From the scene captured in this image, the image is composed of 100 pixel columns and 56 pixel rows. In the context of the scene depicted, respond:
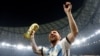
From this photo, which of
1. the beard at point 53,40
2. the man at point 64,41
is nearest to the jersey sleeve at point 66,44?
the man at point 64,41

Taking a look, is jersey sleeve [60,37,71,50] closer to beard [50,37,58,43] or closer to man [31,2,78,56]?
man [31,2,78,56]

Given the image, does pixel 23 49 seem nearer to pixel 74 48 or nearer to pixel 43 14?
pixel 74 48

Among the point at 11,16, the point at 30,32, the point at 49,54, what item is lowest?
the point at 49,54

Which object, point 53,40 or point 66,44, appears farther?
point 53,40

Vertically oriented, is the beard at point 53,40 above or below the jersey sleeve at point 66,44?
above

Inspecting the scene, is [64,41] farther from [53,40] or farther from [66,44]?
[53,40]

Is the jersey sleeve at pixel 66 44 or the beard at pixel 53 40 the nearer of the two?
the jersey sleeve at pixel 66 44

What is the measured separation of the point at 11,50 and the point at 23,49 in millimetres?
6273

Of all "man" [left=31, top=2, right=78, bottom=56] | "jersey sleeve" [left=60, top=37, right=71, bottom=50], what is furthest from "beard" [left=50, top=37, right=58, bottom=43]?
"jersey sleeve" [left=60, top=37, right=71, bottom=50]

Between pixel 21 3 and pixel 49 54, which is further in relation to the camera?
pixel 21 3

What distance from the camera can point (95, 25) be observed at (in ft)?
118

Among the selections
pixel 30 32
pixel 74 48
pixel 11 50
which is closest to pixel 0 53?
pixel 11 50

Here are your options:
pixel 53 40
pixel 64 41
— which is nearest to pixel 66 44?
pixel 64 41

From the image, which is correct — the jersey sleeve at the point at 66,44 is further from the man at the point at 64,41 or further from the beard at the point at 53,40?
the beard at the point at 53,40
